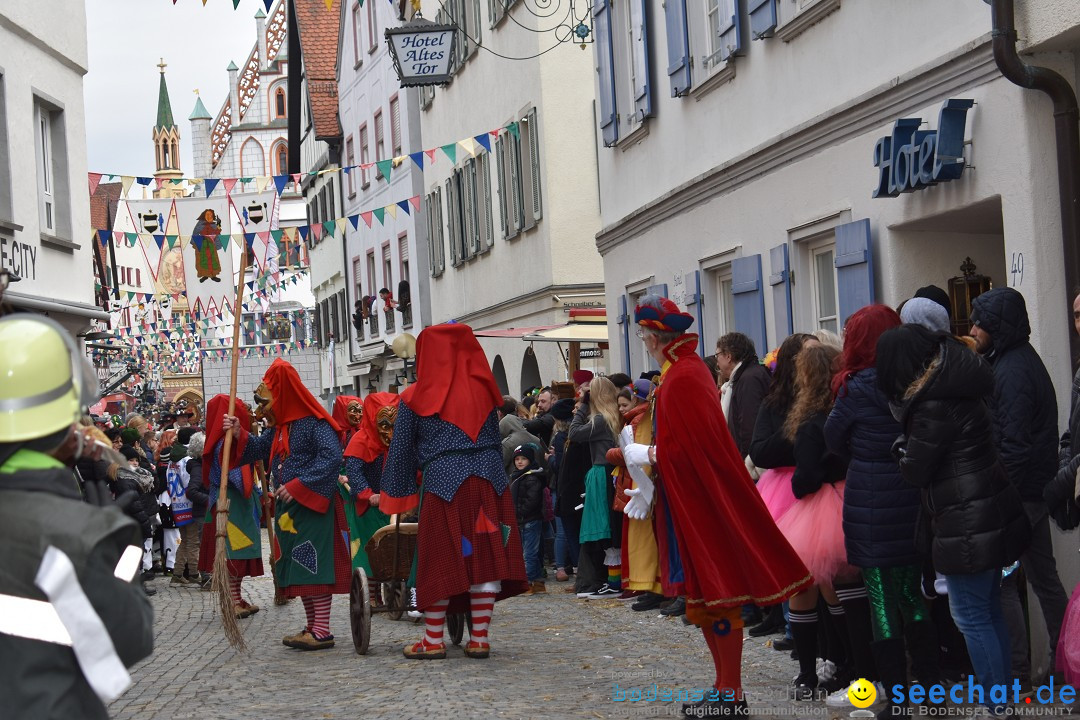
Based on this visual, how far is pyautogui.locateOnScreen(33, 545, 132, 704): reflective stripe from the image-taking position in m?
3.23

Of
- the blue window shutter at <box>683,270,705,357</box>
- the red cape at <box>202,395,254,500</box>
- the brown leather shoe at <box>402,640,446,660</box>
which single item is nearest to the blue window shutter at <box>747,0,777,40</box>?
the blue window shutter at <box>683,270,705,357</box>

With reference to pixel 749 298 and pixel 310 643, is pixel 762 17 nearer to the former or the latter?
pixel 749 298

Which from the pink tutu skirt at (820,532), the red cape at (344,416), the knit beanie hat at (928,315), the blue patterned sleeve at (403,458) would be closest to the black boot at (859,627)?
the pink tutu skirt at (820,532)

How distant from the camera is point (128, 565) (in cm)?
338

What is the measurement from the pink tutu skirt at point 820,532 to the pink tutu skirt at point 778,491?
22 centimetres

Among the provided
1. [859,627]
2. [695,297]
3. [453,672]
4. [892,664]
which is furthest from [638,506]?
[695,297]

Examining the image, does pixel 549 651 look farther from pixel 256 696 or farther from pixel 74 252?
pixel 74 252

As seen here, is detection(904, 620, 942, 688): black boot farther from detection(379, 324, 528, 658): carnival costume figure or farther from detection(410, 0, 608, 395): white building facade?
detection(410, 0, 608, 395): white building facade

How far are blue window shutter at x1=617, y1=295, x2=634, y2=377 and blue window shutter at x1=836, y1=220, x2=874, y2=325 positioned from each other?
7212 millimetres

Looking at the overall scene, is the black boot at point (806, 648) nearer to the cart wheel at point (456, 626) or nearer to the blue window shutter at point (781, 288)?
the cart wheel at point (456, 626)

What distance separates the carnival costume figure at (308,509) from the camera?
1106 cm

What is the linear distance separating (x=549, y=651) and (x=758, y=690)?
2432 mm

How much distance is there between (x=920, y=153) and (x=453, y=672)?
4.43 m

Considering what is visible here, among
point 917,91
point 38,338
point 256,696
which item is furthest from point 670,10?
point 38,338
